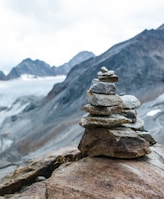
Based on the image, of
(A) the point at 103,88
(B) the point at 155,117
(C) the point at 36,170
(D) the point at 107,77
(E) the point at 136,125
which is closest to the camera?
(A) the point at 103,88

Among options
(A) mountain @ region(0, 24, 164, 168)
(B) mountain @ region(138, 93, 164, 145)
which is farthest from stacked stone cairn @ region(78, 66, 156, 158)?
(A) mountain @ region(0, 24, 164, 168)

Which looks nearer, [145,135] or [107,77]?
[107,77]

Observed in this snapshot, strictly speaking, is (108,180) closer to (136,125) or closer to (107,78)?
(136,125)

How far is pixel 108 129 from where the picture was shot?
11.6m

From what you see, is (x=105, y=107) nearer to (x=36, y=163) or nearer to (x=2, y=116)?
(x=36, y=163)

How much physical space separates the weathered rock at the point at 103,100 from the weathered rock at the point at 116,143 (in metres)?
0.79

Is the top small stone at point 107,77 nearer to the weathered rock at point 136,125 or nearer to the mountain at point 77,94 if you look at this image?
the weathered rock at point 136,125

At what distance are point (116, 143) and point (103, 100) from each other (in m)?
1.37

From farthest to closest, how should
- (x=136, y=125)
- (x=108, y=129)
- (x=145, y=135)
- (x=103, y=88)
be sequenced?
(x=145, y=135)
(x=136, y=125)
(x=103, y=88)
(x=108, y=129)

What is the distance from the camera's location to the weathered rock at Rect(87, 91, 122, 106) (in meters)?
11.6

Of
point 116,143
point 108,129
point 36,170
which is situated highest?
point 108,129

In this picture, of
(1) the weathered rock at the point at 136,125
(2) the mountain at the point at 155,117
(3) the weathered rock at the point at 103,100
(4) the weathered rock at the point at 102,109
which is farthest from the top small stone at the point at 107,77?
(2) the mountain at the point at 155,117

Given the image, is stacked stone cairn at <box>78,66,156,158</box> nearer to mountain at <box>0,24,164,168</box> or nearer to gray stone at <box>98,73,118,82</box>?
gray stone at <box>98,73,118,82</box>

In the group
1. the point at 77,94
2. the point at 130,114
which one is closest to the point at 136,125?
the point at 130,114
